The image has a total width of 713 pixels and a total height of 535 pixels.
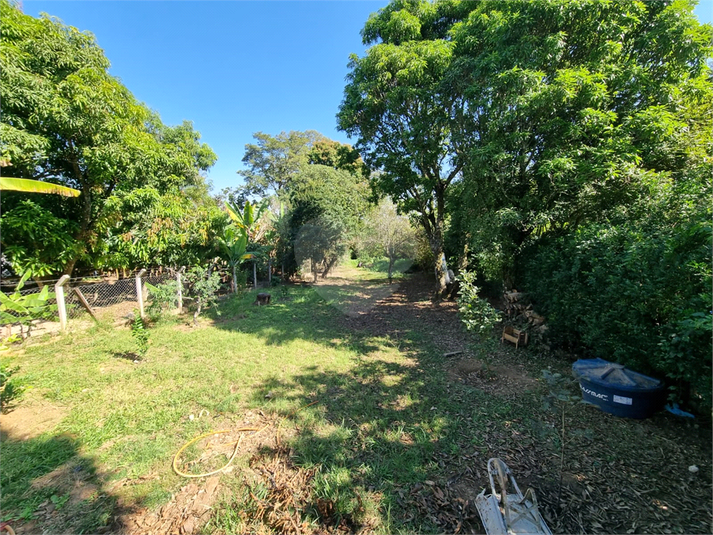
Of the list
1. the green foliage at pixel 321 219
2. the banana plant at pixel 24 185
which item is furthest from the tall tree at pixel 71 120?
the green foliage at pixel 321 219

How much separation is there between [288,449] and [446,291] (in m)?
8.23

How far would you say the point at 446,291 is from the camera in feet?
32.4

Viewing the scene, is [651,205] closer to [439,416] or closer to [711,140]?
[711,140]

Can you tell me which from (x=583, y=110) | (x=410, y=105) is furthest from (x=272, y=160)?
(x=583, y=110)

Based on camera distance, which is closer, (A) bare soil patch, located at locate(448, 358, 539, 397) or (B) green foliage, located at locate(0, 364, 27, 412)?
(B) green foliage, located at locate(0, 364, 27, 412)

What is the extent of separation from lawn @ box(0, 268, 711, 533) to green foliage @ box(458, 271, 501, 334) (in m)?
0.37

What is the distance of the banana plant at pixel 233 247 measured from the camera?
989 centimetres

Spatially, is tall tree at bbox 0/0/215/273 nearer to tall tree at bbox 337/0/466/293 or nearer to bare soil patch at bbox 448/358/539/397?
tall tree at bbox 337/0/466/293

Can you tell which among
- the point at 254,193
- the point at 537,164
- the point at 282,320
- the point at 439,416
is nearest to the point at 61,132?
the point at 282,320

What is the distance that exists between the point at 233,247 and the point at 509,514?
411 inches

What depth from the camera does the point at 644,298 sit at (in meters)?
2.93

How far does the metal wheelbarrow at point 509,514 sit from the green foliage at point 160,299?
7741mm

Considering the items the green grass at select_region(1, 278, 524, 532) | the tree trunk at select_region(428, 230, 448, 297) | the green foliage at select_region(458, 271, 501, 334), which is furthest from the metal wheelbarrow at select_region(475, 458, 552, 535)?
the tree trunk at select_region(428, 230, 448, 297)

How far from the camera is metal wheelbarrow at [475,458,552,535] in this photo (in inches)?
69.7
